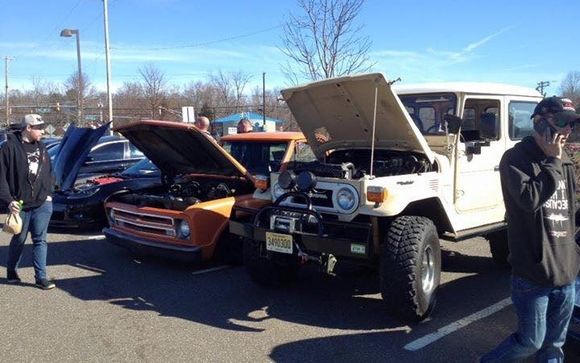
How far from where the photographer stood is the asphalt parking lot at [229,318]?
4180mm

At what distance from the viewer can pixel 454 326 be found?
186 inches

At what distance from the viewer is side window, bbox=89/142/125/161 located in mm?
11094

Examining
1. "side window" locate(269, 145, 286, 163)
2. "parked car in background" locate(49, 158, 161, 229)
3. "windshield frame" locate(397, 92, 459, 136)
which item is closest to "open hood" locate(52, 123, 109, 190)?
"parked car in background" locate(49, 158, 161, 229)

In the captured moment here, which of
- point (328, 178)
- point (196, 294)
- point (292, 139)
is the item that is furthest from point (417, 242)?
point (292, 139)

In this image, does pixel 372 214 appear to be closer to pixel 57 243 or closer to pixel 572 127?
pixel 572 127

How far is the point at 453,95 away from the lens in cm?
580

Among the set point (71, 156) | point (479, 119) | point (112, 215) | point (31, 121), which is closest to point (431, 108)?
point (479, 119)

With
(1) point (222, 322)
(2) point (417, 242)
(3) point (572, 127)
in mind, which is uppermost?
(3) point (572, 127)

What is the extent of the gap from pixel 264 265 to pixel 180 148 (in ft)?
7.44

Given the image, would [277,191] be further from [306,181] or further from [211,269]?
[211,269]

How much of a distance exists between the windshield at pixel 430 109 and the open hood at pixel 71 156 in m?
5.12

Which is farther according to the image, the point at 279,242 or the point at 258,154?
the point at 258,154

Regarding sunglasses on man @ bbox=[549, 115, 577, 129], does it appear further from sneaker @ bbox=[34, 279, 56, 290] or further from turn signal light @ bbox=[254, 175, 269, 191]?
sneaker @ bbox=[34, 279, 56, 290]

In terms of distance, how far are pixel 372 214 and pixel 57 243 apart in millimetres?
5476
